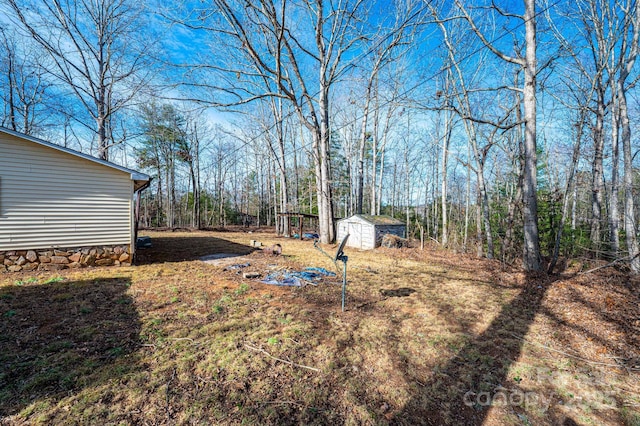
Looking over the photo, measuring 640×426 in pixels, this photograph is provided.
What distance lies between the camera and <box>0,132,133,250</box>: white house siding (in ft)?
18.6

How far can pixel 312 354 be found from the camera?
279 cm

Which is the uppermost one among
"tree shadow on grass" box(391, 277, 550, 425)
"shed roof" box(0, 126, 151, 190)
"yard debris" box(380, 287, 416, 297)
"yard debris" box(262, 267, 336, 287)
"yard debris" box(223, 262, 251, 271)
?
"shed roof" box(0, 126, 151, 190)

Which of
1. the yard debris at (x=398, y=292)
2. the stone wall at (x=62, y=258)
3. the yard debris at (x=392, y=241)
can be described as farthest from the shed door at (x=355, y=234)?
the stone wall at (x=62, y=258)

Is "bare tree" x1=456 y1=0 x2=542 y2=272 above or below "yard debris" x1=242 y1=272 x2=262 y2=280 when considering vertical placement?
above

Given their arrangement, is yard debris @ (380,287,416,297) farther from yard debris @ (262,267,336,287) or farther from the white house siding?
the white house siding

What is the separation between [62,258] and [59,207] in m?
1.24

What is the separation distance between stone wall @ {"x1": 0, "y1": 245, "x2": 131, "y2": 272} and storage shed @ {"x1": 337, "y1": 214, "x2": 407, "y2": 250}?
7915 millimetres

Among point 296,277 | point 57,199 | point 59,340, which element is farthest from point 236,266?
point 57,199

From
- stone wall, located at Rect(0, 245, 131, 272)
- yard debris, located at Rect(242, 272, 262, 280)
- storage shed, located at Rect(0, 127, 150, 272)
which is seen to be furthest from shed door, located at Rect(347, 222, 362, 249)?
stone wall, located at Rect(0, 245, 131, 272)

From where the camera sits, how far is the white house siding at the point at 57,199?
5.66 m

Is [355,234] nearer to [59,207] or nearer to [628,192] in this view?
[628,192]

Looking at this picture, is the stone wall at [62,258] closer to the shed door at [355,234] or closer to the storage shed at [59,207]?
the storage shed at [59,207]

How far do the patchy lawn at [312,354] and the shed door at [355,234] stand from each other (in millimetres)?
6009

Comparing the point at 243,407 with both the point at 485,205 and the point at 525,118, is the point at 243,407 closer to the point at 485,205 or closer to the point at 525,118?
the point at 525,118
